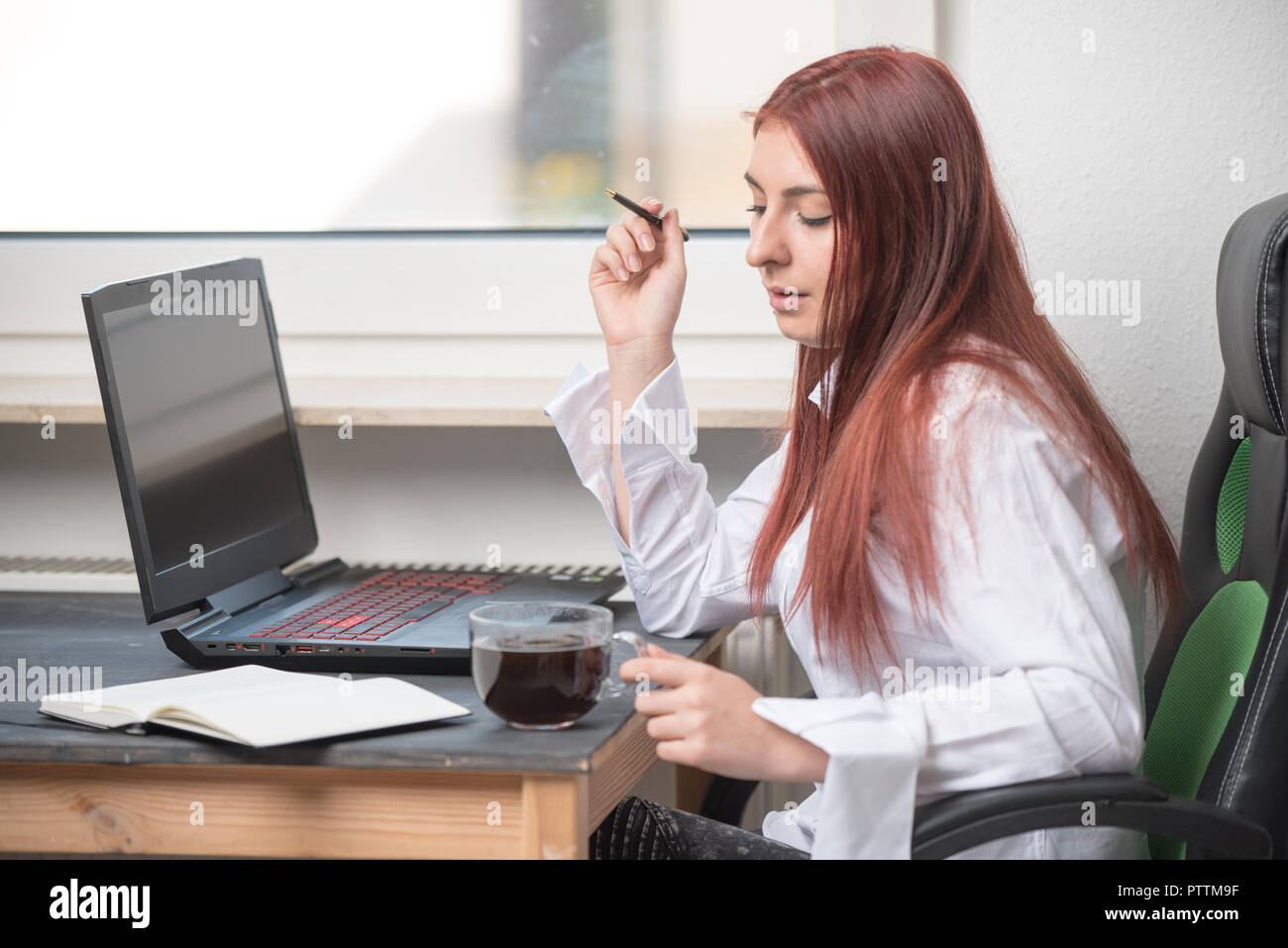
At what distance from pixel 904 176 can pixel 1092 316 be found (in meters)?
0.63

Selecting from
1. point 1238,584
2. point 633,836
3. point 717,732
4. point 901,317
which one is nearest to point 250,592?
point 633,836

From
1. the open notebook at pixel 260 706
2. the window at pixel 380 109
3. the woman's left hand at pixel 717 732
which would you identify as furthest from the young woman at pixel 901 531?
the window at pixel 380 109

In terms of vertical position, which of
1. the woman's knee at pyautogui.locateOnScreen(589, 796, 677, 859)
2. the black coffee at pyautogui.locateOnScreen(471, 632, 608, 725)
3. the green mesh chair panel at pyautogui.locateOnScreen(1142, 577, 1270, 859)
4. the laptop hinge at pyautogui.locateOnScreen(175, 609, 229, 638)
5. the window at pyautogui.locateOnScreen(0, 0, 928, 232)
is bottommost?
the woman's knee at pyautogui.locateOnScreen(589, 796, 677, 859)

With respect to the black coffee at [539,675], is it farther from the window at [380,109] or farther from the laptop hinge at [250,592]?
the window at [380,109]

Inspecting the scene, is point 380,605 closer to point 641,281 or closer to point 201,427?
point 201,427

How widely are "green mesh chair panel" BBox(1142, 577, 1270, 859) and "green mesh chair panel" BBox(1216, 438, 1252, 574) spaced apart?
41 millimetres

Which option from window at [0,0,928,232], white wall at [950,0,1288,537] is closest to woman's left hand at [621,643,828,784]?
white wall at [950,0,1288,537]

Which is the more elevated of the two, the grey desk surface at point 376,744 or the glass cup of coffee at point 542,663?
the glass cup of coffee at point 542,663

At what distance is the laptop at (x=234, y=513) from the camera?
129cm

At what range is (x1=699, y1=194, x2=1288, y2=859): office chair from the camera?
39.6 inches

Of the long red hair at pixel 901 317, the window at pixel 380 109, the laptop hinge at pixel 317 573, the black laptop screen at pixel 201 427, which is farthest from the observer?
the window at pixel 380 109

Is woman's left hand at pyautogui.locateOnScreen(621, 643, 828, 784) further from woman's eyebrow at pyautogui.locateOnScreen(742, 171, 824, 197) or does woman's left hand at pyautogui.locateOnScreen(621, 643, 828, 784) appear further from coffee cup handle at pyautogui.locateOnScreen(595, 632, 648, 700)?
woman's eyebrow at pyautogui.locateOnScreen(742, 171, 824, 197)
